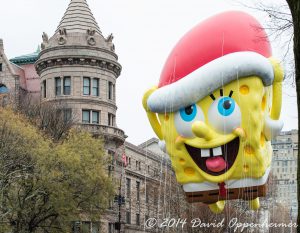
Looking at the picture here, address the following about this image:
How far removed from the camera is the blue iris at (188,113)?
49.8 ft

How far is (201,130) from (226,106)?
0.74 m

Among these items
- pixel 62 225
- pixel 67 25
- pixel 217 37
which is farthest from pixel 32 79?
pixel 217 37

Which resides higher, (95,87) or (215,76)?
(95,87)

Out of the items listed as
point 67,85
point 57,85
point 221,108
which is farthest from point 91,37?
point 221,108

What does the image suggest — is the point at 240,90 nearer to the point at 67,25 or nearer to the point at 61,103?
the point at 61,103

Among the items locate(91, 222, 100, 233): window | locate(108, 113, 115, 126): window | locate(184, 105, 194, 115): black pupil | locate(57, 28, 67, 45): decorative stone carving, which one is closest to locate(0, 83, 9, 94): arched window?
locate(57, 28, 67, 45): decorative stone carving

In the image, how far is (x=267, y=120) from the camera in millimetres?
15406

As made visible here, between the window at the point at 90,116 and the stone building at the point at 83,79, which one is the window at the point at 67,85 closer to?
the stone building at the point at 83,79

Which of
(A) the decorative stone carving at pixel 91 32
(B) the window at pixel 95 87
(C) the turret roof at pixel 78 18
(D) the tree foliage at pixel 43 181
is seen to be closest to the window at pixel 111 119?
(B) the window at pixel 95 87

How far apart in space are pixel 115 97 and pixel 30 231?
2451 cm

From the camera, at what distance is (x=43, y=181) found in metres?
33.8

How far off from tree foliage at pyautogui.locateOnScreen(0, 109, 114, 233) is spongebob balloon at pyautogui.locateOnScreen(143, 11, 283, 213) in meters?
17.6

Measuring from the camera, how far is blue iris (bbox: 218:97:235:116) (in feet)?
48.7

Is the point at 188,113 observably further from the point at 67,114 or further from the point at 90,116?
the point at 90,116
